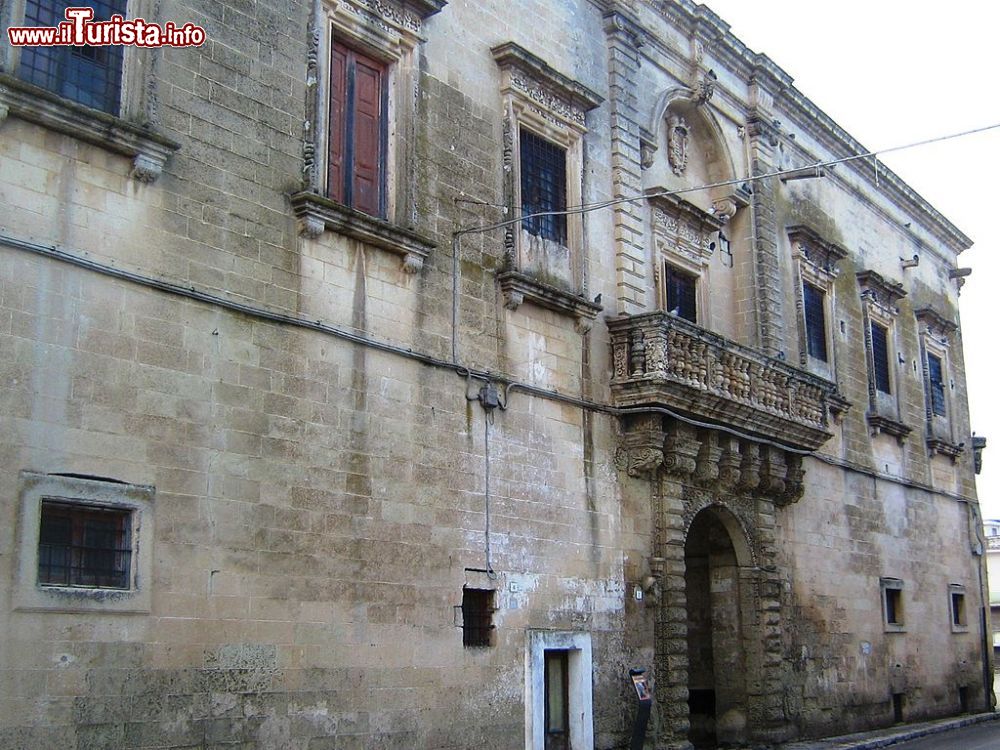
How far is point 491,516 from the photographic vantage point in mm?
13781

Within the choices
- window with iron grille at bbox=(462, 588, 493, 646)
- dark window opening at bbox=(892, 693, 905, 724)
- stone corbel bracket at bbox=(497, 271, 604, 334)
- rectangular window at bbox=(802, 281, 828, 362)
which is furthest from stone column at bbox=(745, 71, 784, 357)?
window with iron grille at bbox=(462, 588, 493, 646)

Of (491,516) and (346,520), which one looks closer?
(346,520)

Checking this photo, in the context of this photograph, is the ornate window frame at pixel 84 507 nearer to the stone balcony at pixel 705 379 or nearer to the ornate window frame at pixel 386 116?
the ornate window frame at pixel 386 116

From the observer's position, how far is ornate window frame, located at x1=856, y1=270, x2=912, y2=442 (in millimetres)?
23672

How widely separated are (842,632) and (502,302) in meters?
9.85

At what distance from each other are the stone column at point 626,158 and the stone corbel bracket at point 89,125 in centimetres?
738

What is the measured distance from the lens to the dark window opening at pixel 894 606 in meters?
22.8

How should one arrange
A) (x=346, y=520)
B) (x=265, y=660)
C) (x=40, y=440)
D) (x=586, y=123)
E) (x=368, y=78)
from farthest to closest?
(x=586, y=123), (x=368, y=78), (x=346, y=520), (x=265, y=660), (x=40, y=440)

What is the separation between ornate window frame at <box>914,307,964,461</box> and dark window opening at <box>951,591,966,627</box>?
299cm

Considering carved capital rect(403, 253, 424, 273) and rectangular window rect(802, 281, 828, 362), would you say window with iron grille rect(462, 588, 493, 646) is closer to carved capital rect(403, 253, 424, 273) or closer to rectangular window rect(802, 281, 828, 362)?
carved capital rect(403, 253, 424, 273)

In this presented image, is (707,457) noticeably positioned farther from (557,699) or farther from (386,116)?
(386,116)

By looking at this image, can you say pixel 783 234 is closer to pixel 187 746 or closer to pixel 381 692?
pixel 381 692

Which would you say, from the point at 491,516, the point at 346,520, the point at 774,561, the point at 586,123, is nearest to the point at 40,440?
the point at 346,520

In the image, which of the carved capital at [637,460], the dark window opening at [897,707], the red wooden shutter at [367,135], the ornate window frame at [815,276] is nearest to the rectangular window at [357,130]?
the red wooden shutter at [367,135]
